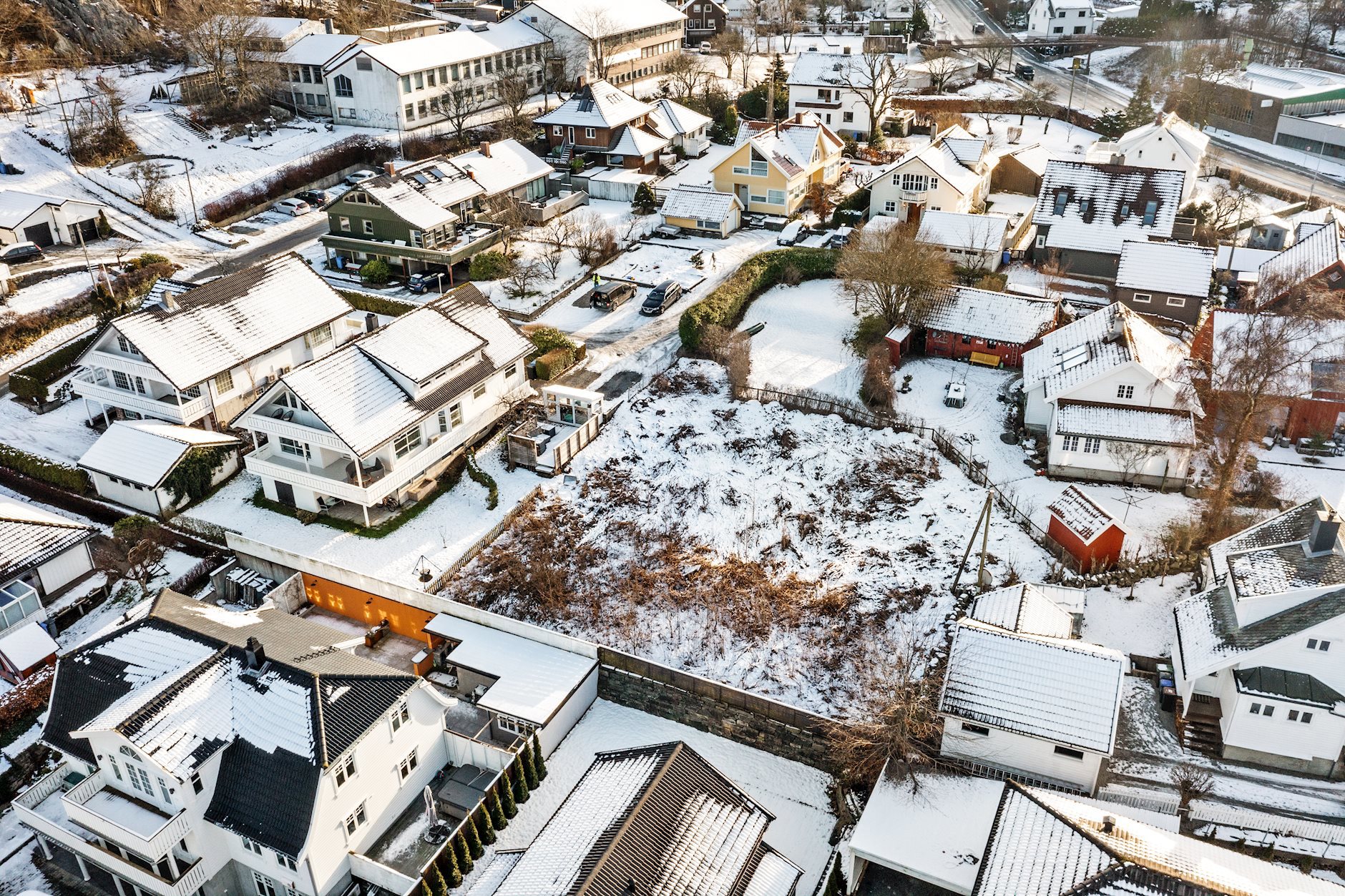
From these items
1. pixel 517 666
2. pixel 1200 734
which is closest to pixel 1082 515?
pixel 1200 734

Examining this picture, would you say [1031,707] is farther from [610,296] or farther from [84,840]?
[610,296]

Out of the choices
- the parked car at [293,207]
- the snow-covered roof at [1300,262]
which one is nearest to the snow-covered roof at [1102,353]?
the snow-covered roof at [1300,262]

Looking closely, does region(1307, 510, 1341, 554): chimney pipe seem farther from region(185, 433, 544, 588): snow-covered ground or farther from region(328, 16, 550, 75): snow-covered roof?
region(328, 16, 550, 75): snow-covered roof

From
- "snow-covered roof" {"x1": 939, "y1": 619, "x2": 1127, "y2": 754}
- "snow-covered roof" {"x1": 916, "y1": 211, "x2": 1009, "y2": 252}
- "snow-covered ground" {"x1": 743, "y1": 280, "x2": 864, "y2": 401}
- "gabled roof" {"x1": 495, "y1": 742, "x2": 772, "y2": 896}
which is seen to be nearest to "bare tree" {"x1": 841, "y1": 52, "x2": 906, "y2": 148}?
"snow-covered roof" {"x1": 916, "y1": 211, "x2": 1009, "y2": 252}

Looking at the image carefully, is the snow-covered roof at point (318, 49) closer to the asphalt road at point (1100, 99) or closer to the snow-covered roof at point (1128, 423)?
the asphalt road at point (1100, 99)

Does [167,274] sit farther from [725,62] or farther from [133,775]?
[725,62]

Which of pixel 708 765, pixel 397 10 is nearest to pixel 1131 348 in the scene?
pixel 708 765
